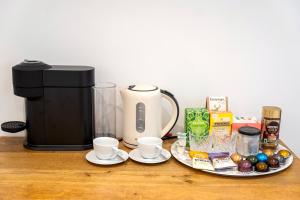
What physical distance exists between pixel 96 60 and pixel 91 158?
0.38 metres

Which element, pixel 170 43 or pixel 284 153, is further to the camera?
pixel 170 43

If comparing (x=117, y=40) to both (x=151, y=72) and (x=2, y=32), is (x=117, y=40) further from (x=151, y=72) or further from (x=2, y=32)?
(x=2, y=32)

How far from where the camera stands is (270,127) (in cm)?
123

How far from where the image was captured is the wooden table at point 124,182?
0.95 m

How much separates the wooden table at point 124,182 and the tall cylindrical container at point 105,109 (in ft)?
0.61

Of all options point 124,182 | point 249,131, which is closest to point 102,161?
point 124,182

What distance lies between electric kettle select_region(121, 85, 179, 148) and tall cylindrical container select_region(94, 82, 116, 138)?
0.10 meters

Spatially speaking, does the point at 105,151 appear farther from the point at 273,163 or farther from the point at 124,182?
the point at 273,163

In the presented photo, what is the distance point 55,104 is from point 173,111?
41cm

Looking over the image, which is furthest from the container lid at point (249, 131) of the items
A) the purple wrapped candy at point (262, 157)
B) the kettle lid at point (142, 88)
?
the kettle lid at point (142, 88)

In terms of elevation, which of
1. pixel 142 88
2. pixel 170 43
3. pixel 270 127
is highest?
pixel 170 43

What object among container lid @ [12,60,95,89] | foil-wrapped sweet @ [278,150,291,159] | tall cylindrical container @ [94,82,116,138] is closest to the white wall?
tall cylindrical container @ [94,82,116,138]

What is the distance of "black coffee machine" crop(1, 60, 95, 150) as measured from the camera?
1.16m

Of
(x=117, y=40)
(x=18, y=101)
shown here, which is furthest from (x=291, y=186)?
(x=18, y=101)
